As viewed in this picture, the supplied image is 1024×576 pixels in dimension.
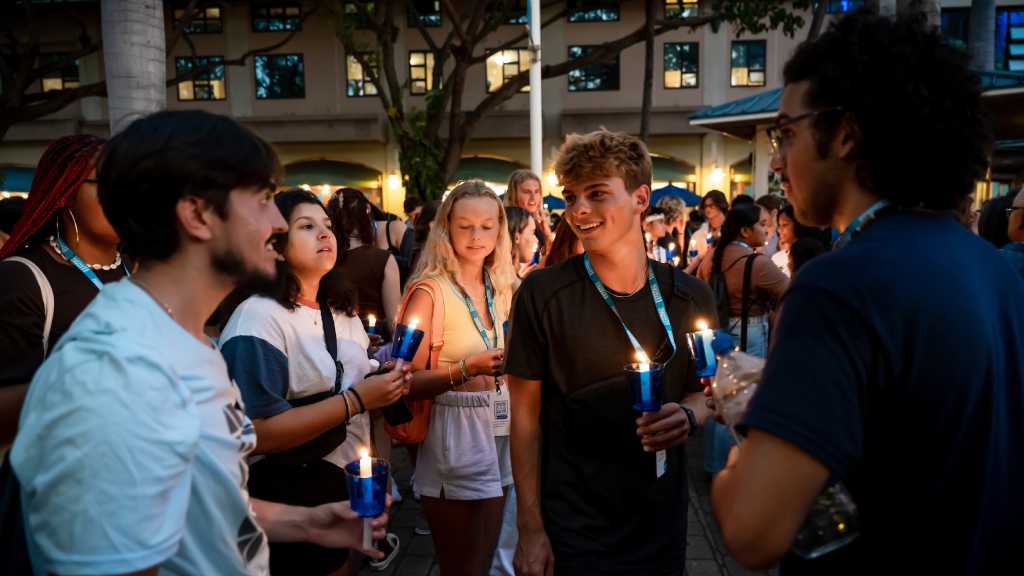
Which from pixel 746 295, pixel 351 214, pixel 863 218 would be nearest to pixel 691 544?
pixel 746 295

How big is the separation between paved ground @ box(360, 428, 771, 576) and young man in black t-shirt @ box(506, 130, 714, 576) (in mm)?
2097

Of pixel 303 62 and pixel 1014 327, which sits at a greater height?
pixel 303 62

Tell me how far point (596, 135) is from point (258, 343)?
155 cm

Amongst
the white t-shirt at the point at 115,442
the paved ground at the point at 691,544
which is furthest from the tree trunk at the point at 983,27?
the white t-shirt at the point at 115,442

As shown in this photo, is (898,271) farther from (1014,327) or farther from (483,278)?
(483,278)

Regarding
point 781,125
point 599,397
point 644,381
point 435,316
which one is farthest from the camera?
point 435,316

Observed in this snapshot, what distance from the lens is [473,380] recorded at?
11.8 feet

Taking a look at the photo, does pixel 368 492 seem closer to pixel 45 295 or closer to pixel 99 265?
pixel 45 295

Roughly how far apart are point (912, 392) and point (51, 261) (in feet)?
9.47

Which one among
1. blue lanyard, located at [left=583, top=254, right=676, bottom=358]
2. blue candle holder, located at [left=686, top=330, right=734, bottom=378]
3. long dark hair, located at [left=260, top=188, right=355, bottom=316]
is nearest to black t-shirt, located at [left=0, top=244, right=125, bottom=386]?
long dark hair, located at [left=260, top=188, right=355, bottom=316]

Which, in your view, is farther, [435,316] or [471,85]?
[471,85]

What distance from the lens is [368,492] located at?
6.32 feet

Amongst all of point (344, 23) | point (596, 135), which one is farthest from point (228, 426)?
point (344, 23)

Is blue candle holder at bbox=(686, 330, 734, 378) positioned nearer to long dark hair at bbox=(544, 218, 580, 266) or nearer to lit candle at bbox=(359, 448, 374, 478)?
lit candle at bbox=(359, 448, 374, 478)
